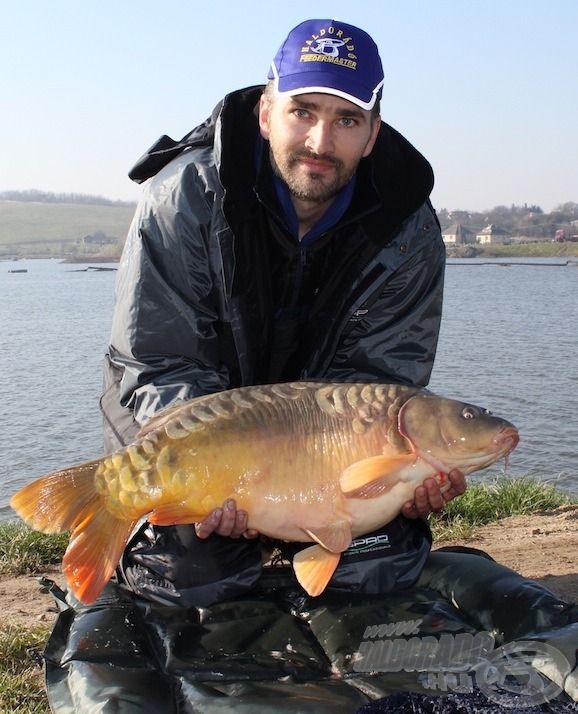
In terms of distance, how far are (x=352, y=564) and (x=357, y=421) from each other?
0.49 m

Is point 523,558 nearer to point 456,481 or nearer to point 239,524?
point 456,481

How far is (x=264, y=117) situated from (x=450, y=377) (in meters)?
6.37

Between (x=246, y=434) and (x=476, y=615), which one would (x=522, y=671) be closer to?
(x=476, y=615)

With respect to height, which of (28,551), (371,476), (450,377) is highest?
(371,476)

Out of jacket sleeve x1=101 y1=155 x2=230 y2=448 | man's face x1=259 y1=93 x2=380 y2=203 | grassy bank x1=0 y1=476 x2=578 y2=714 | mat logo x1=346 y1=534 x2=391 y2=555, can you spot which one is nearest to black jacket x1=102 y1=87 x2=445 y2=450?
jacket sleeve x1=101 y1=155 x2=230 y2=448

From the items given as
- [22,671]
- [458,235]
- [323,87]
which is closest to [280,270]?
[323,87]

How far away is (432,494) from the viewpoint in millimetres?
2104

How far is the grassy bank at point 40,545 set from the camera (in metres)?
1.90

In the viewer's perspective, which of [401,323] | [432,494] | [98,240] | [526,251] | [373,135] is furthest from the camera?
[98,240]

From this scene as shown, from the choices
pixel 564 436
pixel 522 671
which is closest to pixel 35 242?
pixel 564 436

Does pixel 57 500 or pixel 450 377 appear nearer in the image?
pixel 57 500

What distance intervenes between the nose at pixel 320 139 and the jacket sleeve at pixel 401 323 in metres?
0.37

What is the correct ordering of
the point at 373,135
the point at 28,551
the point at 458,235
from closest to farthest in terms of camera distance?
the point at 373,135, the point at 28,551, the point at 458,235

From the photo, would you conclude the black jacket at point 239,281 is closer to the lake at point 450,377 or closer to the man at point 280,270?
the man at point 280,270
